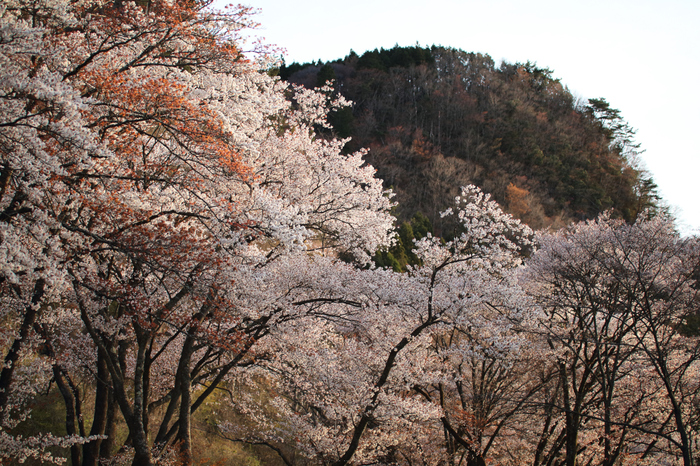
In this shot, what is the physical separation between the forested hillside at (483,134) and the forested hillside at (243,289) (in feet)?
81.1

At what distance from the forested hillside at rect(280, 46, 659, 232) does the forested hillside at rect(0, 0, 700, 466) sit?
24731 mm

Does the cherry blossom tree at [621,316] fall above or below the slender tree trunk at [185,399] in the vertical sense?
above

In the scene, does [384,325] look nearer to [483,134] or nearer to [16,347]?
[16,347]

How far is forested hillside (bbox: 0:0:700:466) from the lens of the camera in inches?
216

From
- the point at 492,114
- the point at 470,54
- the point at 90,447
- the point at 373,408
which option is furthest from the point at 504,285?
the point at 470,54

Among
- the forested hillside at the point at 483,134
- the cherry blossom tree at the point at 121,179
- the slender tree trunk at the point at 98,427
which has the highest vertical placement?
the forested hillside at the point at 483,134

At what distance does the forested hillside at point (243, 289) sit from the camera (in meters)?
5.48

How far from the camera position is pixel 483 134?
46125 millimetres

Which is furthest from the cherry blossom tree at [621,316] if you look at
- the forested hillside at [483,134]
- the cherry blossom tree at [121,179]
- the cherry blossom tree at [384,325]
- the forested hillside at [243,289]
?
the forested hillside at [483,134]

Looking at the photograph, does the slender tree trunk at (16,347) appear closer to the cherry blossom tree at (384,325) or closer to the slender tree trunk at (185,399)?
the slender tree trunk at (185,399)

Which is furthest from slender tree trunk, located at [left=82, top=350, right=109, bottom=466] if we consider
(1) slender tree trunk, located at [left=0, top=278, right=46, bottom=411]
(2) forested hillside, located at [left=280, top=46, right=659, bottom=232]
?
(2) forested hillside, located at [left=280, top=46, right=659, bottom=232]

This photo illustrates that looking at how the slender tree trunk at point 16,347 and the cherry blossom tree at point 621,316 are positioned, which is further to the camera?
the cherry blossom tree at point 621,316

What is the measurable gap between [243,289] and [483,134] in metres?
43.5

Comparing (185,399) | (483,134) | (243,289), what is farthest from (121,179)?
(483,134)
